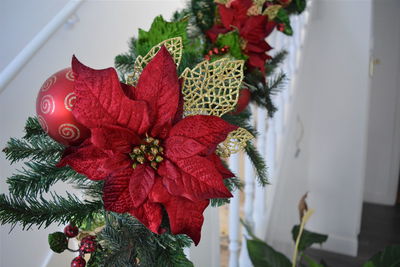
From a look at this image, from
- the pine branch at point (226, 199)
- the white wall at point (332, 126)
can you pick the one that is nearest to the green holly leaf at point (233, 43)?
the pine branch at point (226, 199)

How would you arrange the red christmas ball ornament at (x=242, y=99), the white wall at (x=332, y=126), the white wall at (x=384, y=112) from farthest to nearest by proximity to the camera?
the white wall at (x=384, y=112) < the white wall at (x=332, y=126) < the red christmas ball ornament at (x=242, y=99)

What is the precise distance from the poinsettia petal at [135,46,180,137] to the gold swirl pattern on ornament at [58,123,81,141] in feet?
0.23

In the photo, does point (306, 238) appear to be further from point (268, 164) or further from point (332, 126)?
point (332, 126)

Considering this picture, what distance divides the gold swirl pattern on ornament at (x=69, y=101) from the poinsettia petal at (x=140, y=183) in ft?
0.30

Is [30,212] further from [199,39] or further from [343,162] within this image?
[343,162]

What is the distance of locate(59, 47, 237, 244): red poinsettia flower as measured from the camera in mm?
347

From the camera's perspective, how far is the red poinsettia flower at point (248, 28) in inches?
25.4

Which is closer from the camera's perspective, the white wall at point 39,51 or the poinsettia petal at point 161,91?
the poinsettia petal at point 161,91

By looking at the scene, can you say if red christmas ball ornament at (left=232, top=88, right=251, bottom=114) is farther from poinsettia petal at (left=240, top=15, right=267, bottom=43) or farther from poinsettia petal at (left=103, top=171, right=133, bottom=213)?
poinsettia petal at (left=103, top=171, right=133, bottom=213)

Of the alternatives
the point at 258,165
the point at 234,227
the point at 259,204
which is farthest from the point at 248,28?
the point at 259,204

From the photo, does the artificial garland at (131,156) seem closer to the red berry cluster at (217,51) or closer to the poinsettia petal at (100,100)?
the poinsettia petal at (100,100)

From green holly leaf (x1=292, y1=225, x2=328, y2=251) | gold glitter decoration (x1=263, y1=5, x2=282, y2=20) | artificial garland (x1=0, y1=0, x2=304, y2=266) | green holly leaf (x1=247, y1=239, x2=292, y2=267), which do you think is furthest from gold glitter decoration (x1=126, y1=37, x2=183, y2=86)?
green holly leaf (x1=292, y1=225, x2=328, y2=251)

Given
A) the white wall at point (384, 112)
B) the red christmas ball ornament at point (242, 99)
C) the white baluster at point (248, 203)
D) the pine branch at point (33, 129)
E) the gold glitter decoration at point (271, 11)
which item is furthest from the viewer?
the white wall at point (384, 112)

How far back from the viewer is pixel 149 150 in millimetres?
368
